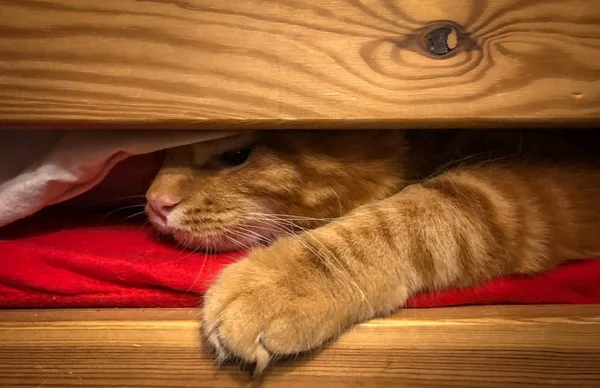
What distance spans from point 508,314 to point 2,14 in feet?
2.74

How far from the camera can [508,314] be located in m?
0.93

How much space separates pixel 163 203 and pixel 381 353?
444 mm

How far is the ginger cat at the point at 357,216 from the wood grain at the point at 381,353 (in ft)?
0.13

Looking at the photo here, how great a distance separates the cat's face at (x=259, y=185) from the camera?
3.54 ft

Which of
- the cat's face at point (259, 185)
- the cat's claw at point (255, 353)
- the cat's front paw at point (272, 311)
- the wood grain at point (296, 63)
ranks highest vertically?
the wood grain at point (296, 63)

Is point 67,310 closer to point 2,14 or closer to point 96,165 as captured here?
point 96,165

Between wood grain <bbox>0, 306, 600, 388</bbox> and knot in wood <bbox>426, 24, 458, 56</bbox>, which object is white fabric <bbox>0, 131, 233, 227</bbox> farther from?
knot in wood <bbox>426, 24, 458, 56</bbox>

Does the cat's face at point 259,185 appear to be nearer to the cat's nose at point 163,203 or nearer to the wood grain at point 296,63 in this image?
the cat's nose at point 163,203

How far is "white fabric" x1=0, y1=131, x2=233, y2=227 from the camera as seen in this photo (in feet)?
3.34

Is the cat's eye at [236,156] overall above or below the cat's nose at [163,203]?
above

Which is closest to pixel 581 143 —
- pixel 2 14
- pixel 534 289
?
A: pixel 534 289

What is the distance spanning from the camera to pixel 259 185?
1083mm

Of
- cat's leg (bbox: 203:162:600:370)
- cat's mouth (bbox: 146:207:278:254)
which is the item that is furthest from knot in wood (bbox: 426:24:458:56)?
cat's mouth (bbox: 146:207:278:254)

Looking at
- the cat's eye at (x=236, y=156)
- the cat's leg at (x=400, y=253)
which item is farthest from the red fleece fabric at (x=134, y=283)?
the cat's eye at (x=236, y=156)
